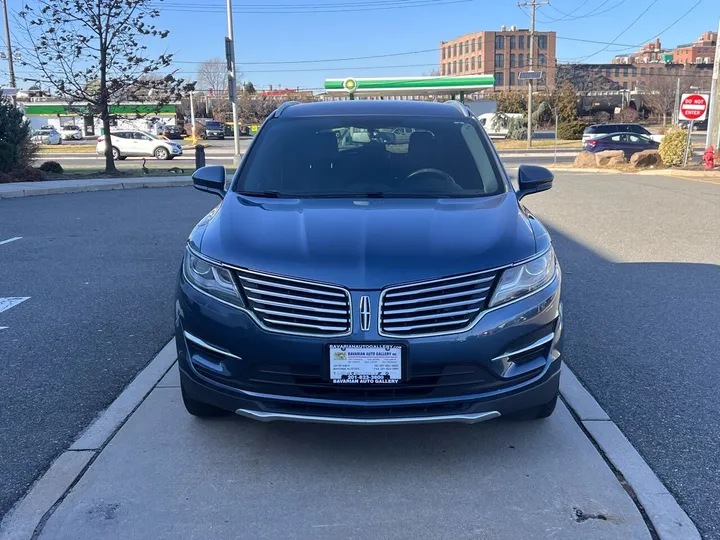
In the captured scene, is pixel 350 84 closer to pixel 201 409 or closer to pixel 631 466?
pixel 201 409

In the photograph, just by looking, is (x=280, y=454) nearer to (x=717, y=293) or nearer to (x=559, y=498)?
(x=559, y=498)

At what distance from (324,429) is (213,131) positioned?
190 ft

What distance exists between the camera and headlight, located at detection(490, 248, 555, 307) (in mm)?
3164

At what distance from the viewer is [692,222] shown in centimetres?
1098

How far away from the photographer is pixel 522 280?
3.25 metres

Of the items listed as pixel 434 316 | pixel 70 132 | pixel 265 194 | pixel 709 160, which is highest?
pixel 70 132

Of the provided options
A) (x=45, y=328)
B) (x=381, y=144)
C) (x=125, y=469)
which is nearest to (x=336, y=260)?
(x=125, y=469)

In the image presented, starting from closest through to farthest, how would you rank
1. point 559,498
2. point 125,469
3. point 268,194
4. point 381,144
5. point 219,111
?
point 559,498 < point 125,469 < point 268,194 < point 381,144 < point 219,111

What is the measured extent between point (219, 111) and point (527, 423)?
84.7 meters

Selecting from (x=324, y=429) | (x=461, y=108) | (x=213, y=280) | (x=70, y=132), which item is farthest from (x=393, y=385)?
(x=70, y=132)

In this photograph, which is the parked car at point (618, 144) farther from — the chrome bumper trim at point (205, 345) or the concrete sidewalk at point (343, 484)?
the chrome bumper trim at point (205, 345)

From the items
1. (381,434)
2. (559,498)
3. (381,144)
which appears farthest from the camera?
(381,144)

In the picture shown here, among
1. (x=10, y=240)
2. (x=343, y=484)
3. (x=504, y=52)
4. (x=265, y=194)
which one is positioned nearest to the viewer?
(x=343, y=484)

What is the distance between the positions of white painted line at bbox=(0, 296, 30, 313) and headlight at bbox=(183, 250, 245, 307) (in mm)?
3616
